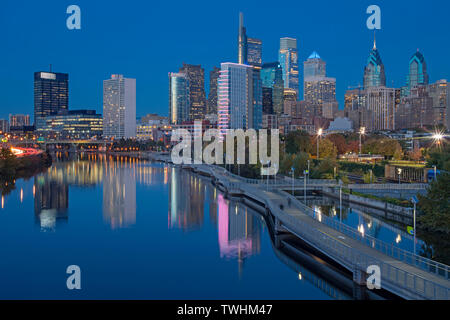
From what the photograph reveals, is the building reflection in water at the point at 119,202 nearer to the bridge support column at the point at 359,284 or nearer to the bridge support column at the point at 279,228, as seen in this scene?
→ the bridge support column at the point at 279,228

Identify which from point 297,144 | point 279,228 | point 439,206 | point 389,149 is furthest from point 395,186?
point 297,144

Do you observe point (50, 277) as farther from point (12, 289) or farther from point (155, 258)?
point (155, 258)

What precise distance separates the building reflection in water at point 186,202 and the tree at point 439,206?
16328 millimetres

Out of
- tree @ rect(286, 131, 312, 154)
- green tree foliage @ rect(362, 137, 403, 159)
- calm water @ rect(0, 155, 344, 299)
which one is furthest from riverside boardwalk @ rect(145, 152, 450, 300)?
tree @ rect(286, 131, 312, 154)

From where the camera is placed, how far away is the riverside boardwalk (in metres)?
17.5

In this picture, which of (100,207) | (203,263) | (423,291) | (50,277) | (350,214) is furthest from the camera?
(100,207)

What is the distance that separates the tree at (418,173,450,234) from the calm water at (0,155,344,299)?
33.5ft

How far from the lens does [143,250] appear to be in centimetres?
2928

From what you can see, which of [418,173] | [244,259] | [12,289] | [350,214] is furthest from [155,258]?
[418,173]

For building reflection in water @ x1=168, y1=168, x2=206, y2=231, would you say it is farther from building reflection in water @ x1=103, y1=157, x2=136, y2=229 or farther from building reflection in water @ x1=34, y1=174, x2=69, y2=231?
building reflection in water @ x1=34, y1=174, x2=69, y2=231

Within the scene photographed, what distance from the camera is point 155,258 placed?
2761 cm

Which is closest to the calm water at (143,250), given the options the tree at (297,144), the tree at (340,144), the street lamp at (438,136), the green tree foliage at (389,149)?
the street lamp at (438,136)

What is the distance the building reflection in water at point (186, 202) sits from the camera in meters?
38.2
